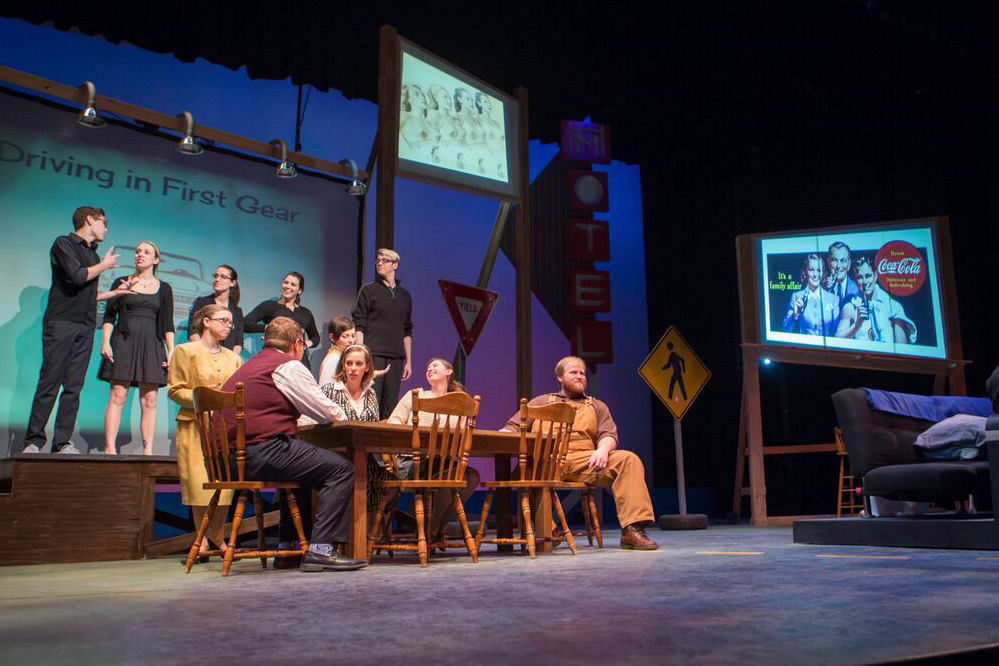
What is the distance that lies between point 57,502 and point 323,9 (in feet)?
14.1

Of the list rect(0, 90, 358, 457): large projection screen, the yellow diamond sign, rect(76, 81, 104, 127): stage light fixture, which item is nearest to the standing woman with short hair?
rect(0, 90, 358, 457): large projection screen

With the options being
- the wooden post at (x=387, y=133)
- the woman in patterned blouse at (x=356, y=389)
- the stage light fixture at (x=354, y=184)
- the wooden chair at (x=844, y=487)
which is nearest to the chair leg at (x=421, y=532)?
the woman in patterned blouse at (x=356, y=389)

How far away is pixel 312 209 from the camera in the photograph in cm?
767

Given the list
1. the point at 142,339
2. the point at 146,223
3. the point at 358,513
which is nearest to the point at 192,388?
the point at 358,513

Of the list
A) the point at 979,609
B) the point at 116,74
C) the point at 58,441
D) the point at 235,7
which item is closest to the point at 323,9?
the point at 235,7

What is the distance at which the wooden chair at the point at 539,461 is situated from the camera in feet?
13.3

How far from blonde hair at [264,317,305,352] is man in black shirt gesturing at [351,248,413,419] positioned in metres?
1.76

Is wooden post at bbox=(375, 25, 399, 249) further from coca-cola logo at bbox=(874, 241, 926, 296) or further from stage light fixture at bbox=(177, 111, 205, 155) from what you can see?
coca-cola logo at bbox=(874, 241, 926, 296)

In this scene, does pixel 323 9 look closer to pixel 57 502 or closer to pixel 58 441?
pixel 58 441

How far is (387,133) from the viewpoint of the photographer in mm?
5785

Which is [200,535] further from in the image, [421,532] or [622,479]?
[622,479]

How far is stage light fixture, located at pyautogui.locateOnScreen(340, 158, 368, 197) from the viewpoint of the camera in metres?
7.49

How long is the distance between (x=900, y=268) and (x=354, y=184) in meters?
5.03

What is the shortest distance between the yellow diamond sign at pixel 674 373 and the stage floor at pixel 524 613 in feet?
12.3
